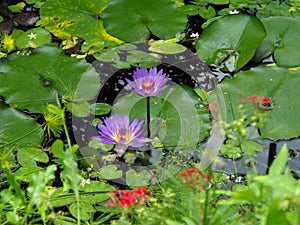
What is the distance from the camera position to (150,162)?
1.58 meters

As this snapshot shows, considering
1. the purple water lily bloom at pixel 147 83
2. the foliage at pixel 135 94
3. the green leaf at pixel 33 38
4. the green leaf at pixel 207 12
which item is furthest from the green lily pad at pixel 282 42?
the green leaf at pixel 33 38

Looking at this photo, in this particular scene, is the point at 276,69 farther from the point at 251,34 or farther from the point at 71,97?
the point at 71,97

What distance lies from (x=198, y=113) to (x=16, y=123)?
614 millimetres

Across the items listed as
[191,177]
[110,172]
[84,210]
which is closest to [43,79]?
[110,172]

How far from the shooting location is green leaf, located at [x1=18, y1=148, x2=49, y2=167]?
157cm

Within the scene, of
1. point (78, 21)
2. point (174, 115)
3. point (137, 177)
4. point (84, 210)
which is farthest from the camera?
point (78, 21)

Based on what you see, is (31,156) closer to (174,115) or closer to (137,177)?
(137,177)

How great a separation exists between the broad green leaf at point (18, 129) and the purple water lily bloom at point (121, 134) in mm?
294

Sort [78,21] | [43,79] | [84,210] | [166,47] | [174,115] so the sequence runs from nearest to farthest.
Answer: [84,210]
[174,115]
[43,79]
[166,47]
[78,21]

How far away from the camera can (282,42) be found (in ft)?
6.05

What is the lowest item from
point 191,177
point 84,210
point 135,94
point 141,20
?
point 84,210

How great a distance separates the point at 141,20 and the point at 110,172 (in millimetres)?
709

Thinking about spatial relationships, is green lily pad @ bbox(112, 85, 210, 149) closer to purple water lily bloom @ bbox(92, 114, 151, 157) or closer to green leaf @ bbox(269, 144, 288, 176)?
purple water lily bloom @ bbox(92, 114, 151, 157)

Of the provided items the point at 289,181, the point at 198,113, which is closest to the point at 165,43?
the point at 198,113
